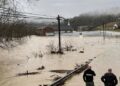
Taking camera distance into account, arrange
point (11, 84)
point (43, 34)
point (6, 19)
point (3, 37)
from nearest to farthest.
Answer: point (11, 84), point (6, 19), point (3, 37), point (43, 34)

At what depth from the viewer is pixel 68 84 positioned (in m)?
27.3

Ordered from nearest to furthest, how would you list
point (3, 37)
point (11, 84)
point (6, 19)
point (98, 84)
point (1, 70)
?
point (98, 84)
point (11, 84)
point (1, 70)
point (6, 19)
point (3, 37)

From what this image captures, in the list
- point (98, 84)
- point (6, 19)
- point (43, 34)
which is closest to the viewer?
point (98, 84)

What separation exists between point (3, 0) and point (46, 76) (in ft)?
45.2

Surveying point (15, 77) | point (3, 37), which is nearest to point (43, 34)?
point (3, 37)

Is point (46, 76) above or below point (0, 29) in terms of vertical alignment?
below

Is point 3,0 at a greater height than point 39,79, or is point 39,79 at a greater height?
point 3,0

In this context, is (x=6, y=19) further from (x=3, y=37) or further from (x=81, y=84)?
(x=81, y=84)

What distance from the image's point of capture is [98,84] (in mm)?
26797

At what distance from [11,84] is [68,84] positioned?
15.6 ft

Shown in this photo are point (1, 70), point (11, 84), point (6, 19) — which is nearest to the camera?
point (11, 84)

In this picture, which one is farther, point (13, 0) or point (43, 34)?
point (43, 34)

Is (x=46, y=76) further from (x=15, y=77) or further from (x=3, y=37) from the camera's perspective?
(x=3, y=37)

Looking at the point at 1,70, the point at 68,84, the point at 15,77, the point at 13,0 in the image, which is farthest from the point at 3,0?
the point at 68,84
